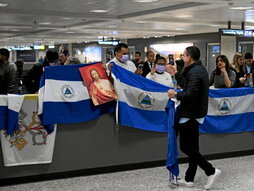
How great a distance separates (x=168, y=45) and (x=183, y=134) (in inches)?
932

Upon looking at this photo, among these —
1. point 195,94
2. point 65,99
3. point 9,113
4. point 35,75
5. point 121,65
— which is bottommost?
point 9,113

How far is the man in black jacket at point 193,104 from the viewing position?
4684 millimetres

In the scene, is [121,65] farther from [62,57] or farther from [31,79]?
[31,79]

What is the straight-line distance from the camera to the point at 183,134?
15.9 ft

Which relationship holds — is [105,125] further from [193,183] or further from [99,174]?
[193,183]

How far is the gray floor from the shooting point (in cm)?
491

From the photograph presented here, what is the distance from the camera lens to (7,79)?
5.94 meters

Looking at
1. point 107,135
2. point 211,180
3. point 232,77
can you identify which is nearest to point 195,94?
point 211,180

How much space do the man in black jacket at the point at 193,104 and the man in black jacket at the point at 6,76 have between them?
8.24 ft

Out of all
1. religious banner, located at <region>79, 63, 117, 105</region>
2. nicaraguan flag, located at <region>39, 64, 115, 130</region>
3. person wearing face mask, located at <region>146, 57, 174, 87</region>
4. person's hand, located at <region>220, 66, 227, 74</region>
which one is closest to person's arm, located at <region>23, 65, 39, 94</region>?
nicaraguan flag, located at <region>39, 64, 115, 130</region>

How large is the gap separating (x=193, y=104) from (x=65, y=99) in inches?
67.5

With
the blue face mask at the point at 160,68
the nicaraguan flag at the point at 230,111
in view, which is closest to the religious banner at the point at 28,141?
the blue face mask at the point at 160,68

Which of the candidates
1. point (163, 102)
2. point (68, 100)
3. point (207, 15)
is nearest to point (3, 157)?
point (68, 100)

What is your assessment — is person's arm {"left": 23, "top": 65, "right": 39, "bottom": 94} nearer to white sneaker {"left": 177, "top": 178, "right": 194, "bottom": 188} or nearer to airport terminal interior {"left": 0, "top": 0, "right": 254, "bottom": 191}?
airport terminal interior {"left": 0, "top": 0, "right": 254, "bottom": 191}
